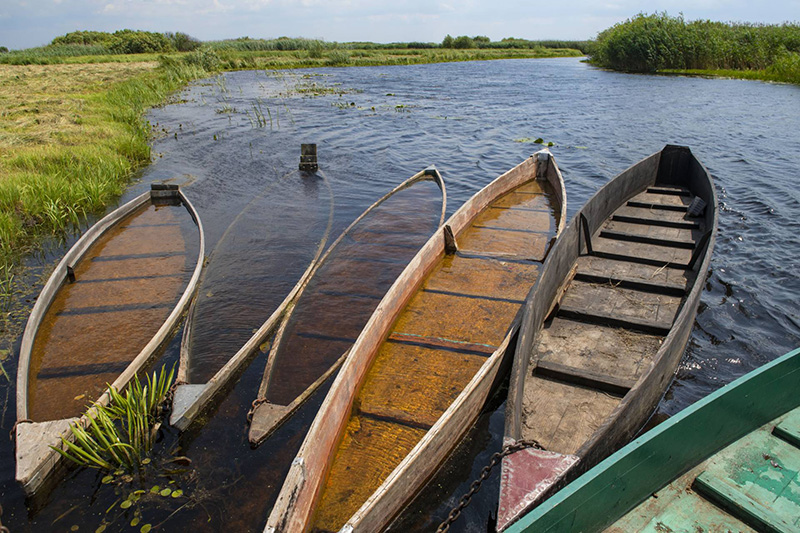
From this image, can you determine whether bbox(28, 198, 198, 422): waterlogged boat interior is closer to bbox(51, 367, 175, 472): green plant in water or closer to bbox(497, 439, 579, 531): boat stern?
bbox(51, 367, 175, 472): green plant in water

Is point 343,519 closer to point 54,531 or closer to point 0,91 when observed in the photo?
point 54,531

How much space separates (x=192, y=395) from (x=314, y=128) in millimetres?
20578

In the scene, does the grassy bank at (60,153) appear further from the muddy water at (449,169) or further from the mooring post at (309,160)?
the mooring post at (309,160)

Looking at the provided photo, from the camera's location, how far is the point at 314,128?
24.1m

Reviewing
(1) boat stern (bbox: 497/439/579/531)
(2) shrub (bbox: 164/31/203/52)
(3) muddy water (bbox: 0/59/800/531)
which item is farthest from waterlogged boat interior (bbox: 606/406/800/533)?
(2) shrub (bbox: 164/31/203/52)

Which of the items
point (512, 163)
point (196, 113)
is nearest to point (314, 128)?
point (196, 113)

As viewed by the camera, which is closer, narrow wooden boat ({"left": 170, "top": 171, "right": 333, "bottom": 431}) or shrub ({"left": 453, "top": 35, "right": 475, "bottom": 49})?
narrow wooden boat ({"left": 170, "top": 171, "right": 333, "bottom": 431})

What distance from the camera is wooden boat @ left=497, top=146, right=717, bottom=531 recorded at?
381 cm

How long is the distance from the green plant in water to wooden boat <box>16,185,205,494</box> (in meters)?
0.17

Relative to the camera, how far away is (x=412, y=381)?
544 cm

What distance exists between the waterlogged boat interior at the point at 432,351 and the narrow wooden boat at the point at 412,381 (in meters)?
0.01

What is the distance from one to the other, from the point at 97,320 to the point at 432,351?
4.99m

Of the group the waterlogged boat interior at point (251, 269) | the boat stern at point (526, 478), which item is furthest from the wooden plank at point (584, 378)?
the waterlogged boat interior at point (251, 269)

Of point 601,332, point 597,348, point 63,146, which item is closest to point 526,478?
point 597,348
